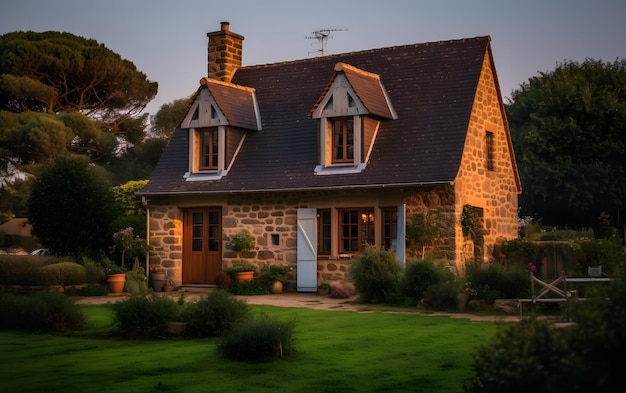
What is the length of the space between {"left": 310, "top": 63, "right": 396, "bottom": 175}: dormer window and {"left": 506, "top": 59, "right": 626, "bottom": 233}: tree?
412 inches

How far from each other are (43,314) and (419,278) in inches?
271

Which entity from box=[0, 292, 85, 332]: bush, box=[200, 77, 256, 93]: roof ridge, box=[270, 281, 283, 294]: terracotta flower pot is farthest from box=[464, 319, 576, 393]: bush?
box=[200, 77, 256, 93]: roof ridge

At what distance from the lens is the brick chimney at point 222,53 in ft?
76.8

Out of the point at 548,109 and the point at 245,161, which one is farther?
the point at 548,109

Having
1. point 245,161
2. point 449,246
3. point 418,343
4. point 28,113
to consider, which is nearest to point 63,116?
point 28,113

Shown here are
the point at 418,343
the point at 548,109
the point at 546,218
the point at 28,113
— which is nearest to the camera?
the point at 418,343

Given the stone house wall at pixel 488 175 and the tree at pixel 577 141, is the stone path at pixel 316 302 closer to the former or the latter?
the stone house wall at pixel 488 175

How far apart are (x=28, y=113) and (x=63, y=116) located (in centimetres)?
137

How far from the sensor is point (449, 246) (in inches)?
713

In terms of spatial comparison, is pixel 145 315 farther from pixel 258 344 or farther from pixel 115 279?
pixel 115 279

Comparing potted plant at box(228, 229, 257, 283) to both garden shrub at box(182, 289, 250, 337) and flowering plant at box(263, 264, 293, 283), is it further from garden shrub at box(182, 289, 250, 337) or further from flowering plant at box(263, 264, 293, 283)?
garden shrub at box(182, 289, 250, 337)

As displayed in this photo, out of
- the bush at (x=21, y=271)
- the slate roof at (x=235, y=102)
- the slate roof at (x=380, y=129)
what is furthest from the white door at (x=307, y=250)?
the bush at (x=21, y=271)

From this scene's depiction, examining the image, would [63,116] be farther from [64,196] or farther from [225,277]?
[225,277]

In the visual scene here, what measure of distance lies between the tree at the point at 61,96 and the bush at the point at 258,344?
2497 centimetres
